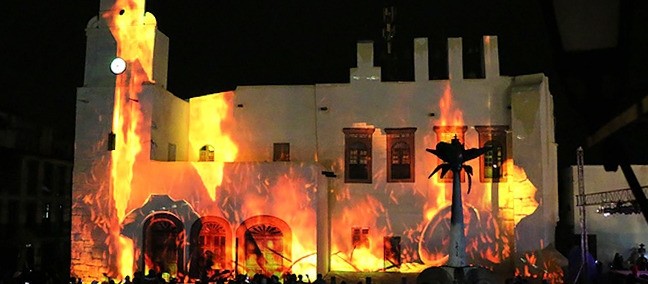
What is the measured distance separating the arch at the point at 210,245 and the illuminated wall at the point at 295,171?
43 mm

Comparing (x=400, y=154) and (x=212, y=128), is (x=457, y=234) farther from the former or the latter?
(x=212, y=128)

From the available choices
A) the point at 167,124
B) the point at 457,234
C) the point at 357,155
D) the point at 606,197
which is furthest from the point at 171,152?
the point at 606,197

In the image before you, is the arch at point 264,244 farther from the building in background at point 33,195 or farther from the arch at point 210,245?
the building in background at point 33,195

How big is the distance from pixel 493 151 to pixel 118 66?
15.4 metres

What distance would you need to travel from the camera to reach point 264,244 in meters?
22.9

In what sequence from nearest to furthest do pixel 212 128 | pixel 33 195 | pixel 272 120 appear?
1. pixel 272 120
2. pixel 212 128
3. pixel 33 195

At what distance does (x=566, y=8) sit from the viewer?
238 cm

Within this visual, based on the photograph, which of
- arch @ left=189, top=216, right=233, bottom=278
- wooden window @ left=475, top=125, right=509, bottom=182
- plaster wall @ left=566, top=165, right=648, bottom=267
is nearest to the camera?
arch @ left=189, top=216, right=233, bottom=278

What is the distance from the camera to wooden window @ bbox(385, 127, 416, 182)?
1024 inches

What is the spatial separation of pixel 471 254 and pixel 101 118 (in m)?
15.5

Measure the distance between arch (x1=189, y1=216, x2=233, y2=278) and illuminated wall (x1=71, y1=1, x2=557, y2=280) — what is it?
43mm

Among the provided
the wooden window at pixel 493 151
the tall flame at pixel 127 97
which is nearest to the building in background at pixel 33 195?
the tall flame at pixel 127 97

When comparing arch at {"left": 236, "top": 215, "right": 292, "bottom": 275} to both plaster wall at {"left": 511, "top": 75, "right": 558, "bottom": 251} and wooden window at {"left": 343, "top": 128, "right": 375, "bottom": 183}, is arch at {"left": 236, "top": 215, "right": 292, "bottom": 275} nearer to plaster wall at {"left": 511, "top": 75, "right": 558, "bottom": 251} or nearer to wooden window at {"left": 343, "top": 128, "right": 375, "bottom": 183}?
wooden window at {"left": 343, "top": 128, "right": 375, "bottom": 183}

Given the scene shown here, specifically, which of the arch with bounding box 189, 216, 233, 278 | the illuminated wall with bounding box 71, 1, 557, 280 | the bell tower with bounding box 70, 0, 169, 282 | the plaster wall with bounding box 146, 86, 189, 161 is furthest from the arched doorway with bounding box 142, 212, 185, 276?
the plaster wall with bounding box 146, 86, 189, 161
